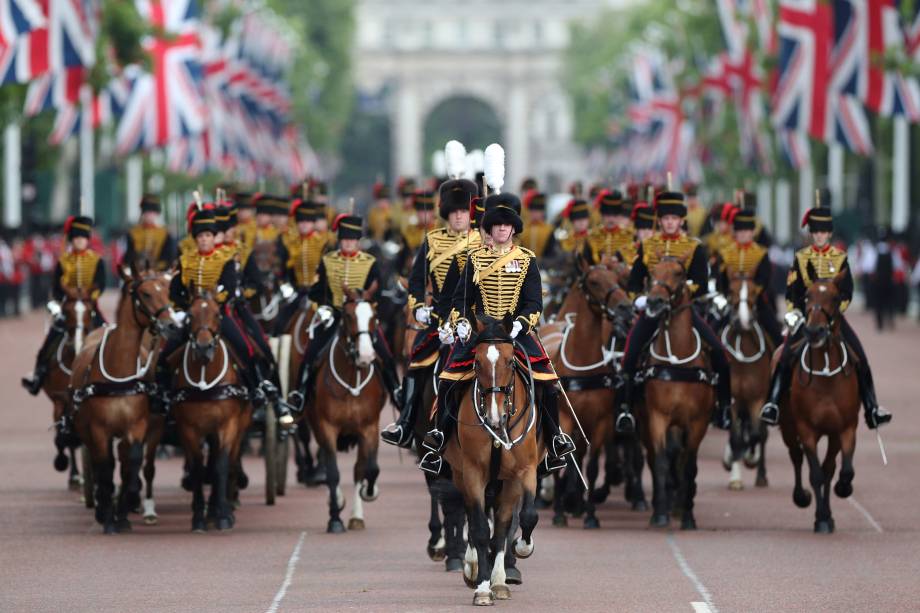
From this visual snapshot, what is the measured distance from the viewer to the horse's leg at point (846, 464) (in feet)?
56.3

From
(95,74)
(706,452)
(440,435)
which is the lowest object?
(706,452)

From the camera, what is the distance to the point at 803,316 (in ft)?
57.5

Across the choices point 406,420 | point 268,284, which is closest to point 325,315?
point 406,420

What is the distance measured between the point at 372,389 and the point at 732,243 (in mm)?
5440

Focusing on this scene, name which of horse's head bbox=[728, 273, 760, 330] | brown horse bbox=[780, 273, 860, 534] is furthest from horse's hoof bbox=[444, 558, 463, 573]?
horse's head bbox=[728, 273, 760, 330]

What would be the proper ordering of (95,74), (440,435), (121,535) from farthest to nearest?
(95,74) → (121,535) → (440,435)

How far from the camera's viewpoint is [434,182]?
2550 centimetres

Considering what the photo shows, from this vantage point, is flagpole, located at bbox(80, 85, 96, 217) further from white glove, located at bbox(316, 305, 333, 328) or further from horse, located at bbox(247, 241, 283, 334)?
white glove, located at bbox(316, 305, 333, 328)

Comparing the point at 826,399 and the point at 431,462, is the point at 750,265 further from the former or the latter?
the point at 431,462

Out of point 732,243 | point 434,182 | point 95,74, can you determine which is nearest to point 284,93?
point 95,74

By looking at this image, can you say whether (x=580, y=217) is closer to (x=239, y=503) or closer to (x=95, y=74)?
(x=239, y=503)

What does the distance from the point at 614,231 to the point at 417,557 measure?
5.71 meters

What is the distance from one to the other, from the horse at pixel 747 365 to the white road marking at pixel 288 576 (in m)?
5.33

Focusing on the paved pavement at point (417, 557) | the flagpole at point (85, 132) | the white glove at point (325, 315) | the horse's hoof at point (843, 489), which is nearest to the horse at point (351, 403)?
the white glove at point (325, 315)
